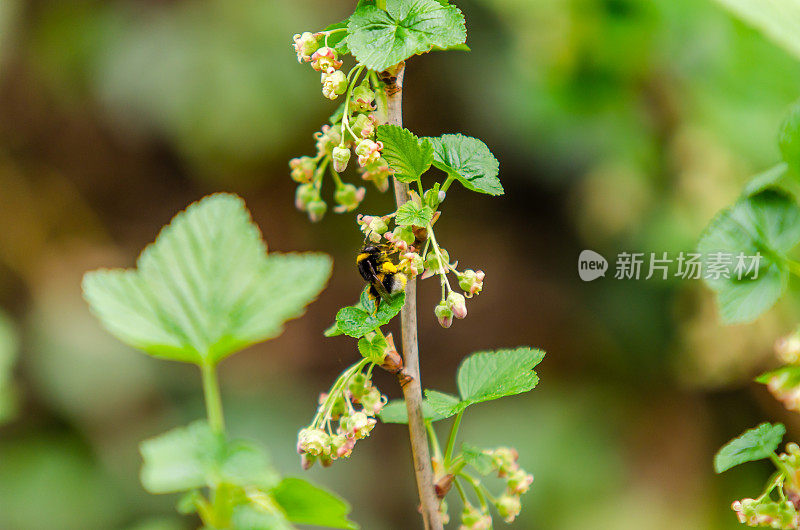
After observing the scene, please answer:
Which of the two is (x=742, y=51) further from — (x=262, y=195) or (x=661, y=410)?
(x=262, y=195)

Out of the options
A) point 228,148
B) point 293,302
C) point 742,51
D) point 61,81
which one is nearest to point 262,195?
point 228,148

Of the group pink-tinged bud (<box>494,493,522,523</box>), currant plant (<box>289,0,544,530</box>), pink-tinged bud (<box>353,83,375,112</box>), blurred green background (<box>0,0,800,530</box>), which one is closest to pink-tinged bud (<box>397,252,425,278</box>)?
currant plant (<box>289,0,544,530</box>)

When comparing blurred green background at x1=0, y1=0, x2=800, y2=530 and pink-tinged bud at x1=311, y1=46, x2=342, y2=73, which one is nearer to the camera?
pink-tinged bud at x1=311, y1=46, x2=342, y2=73

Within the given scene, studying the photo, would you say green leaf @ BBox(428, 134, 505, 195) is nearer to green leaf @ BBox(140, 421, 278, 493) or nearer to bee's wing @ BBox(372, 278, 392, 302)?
bee's wing @ BBox(372, 278, 392, 302)

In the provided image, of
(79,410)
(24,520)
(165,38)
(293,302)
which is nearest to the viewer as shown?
(293,302)

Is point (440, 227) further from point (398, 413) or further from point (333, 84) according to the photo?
point (333, 84)
